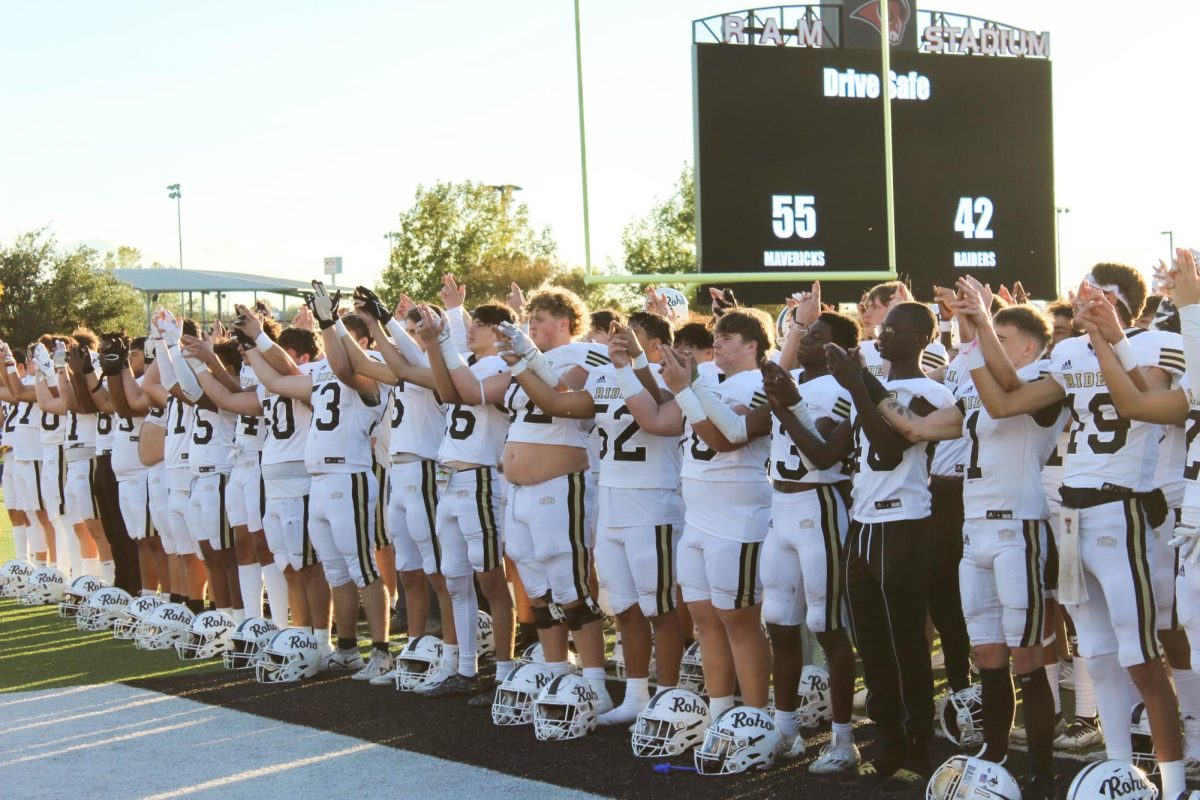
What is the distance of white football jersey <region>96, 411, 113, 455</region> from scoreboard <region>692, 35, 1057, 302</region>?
6.00m

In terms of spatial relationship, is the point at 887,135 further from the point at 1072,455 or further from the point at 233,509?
the point at 1072,455

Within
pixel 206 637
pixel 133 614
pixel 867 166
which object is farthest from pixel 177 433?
pixel 867 166

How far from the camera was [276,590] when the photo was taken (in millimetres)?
9570

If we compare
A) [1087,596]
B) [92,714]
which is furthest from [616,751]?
[92,714]

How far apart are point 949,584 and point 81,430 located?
26.1ft

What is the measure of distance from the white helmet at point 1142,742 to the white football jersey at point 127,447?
7.56 m

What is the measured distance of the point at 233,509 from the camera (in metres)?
9.47

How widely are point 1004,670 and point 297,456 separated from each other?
4.84 metres

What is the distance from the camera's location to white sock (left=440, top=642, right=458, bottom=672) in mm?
7887

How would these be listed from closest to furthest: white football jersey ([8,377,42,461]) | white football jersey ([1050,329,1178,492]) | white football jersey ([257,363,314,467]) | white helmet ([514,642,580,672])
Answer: white football jersey ([1050,329,1178,492]) < white helmet ([514,642,580,672]) < white football jersey ([257,363,314,467]) < white football jersey ([8,377,42,461])

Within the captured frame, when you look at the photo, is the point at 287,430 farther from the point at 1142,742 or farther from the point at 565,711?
the point at 1142,742

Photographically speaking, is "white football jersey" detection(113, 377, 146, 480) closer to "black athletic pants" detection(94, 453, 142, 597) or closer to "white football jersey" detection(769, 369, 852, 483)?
"black athletic pants" detection(94, 453, 142, 597)

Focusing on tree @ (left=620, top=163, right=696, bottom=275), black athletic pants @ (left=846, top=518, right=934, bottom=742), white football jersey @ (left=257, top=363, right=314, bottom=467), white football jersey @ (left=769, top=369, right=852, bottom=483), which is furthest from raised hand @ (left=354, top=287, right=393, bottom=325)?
tree @ (left=620, top=163, right=696, bottom=275)

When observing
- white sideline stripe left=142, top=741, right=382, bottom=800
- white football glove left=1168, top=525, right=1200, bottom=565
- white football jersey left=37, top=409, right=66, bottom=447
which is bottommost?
white sideline stripe left=142, top=741, right=382, bottom=800
